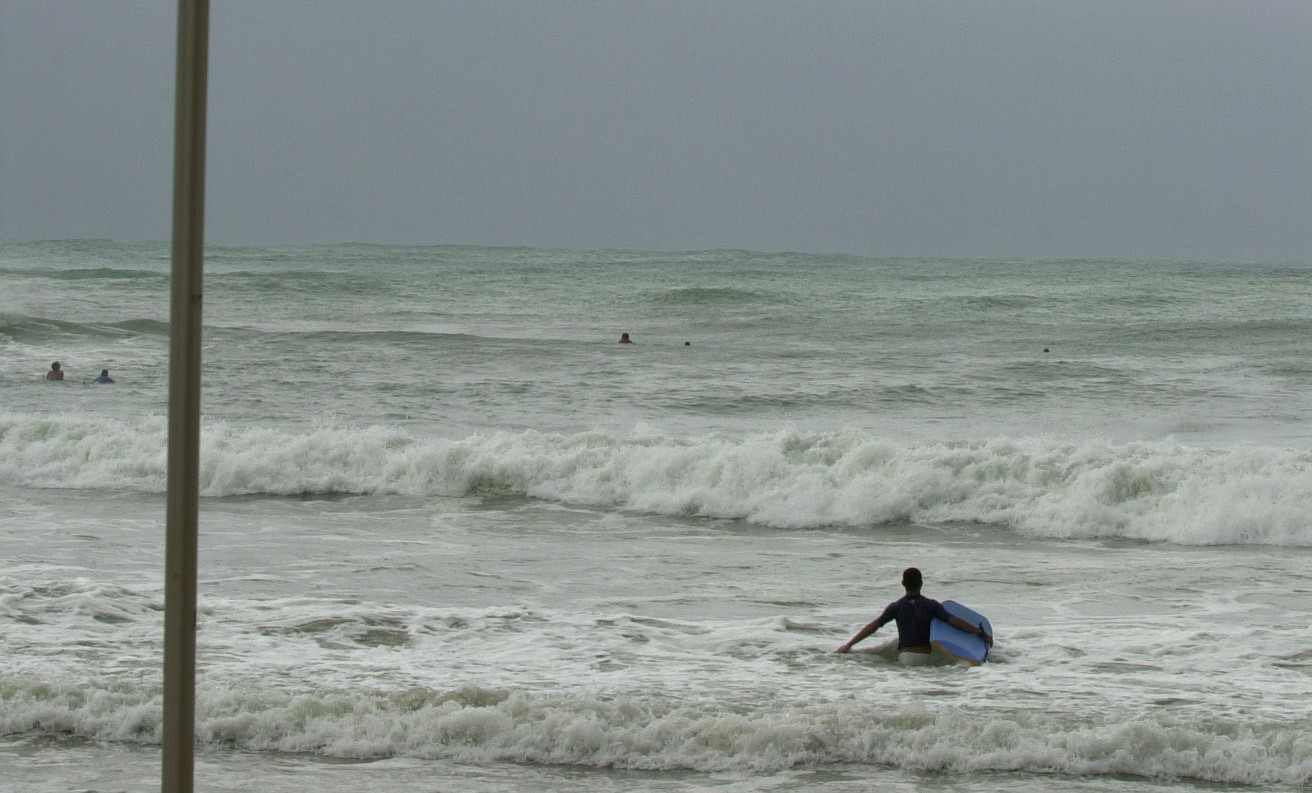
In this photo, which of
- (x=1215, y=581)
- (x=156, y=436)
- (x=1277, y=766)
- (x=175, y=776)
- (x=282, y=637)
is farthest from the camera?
(x=156, y=436)

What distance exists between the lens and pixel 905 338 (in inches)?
1326

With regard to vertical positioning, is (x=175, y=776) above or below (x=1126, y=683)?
above

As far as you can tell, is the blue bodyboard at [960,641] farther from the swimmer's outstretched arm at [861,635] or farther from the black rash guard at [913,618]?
the swimmer's outstretched arm at [861,635]

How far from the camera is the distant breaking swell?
14.7 meters

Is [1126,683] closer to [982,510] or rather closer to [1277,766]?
[1277,766]

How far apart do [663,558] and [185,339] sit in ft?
34.5

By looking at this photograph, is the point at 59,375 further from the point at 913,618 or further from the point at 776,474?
the point at 913,618

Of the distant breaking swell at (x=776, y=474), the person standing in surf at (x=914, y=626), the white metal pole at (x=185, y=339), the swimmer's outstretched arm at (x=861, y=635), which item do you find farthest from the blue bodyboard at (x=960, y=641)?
the white metal pole at (x=185, y=339)

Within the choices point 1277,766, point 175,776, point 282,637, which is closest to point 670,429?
point 282,637

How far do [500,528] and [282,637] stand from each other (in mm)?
5376

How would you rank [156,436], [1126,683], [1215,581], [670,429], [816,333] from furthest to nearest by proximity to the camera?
[816,333] → [670,429] → [156,436] → [1215,581] → [1126,683]

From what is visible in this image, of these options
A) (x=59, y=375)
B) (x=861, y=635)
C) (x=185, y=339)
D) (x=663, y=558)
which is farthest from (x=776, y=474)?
(x=59, y=375)

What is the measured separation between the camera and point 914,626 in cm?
888

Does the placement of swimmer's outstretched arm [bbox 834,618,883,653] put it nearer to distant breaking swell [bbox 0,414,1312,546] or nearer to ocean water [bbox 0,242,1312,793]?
ocean water [bbox 0,242,1312,793]
